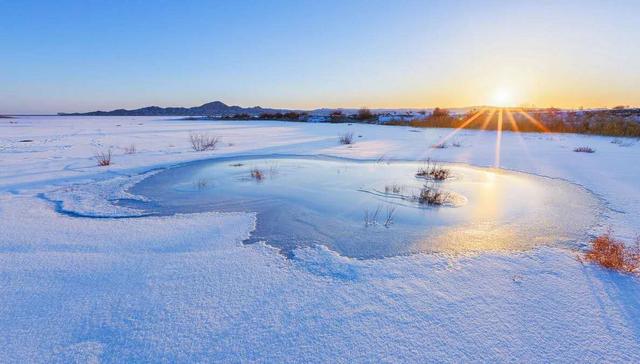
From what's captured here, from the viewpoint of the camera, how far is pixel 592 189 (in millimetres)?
4496

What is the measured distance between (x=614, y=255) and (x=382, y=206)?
6.58 ft

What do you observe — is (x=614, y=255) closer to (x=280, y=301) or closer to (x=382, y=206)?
(x=382, y=206)

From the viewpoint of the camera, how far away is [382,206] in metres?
3.76

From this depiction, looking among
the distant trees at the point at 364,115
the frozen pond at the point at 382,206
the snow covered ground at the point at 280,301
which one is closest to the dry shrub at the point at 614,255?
the snow covered ground at the point at 280,301

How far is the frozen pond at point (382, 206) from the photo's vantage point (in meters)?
2.77

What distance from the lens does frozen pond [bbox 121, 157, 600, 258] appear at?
2768 mm

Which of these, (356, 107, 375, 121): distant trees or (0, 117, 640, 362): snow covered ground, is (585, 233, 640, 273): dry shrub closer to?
(0, 117, 640, 362): snow covered ground

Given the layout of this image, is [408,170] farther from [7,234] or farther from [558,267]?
[7,234]

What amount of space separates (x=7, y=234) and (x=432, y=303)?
11.3ft

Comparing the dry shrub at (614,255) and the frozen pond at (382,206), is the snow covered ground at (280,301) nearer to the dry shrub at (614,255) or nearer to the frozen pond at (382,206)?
the dry shrub at (614,255)

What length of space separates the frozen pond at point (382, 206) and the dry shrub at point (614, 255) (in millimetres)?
309

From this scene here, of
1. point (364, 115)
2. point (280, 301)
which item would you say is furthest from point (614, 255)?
point (364, 115)

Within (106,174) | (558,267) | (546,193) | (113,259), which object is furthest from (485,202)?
(106,174)

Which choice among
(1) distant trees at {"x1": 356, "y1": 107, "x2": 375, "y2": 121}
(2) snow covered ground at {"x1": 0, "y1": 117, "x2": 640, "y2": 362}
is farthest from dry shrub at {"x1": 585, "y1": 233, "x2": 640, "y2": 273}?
(1) distant trees at {"x1": 356, "y1": 107, "x2": 375, "y2": 121}
